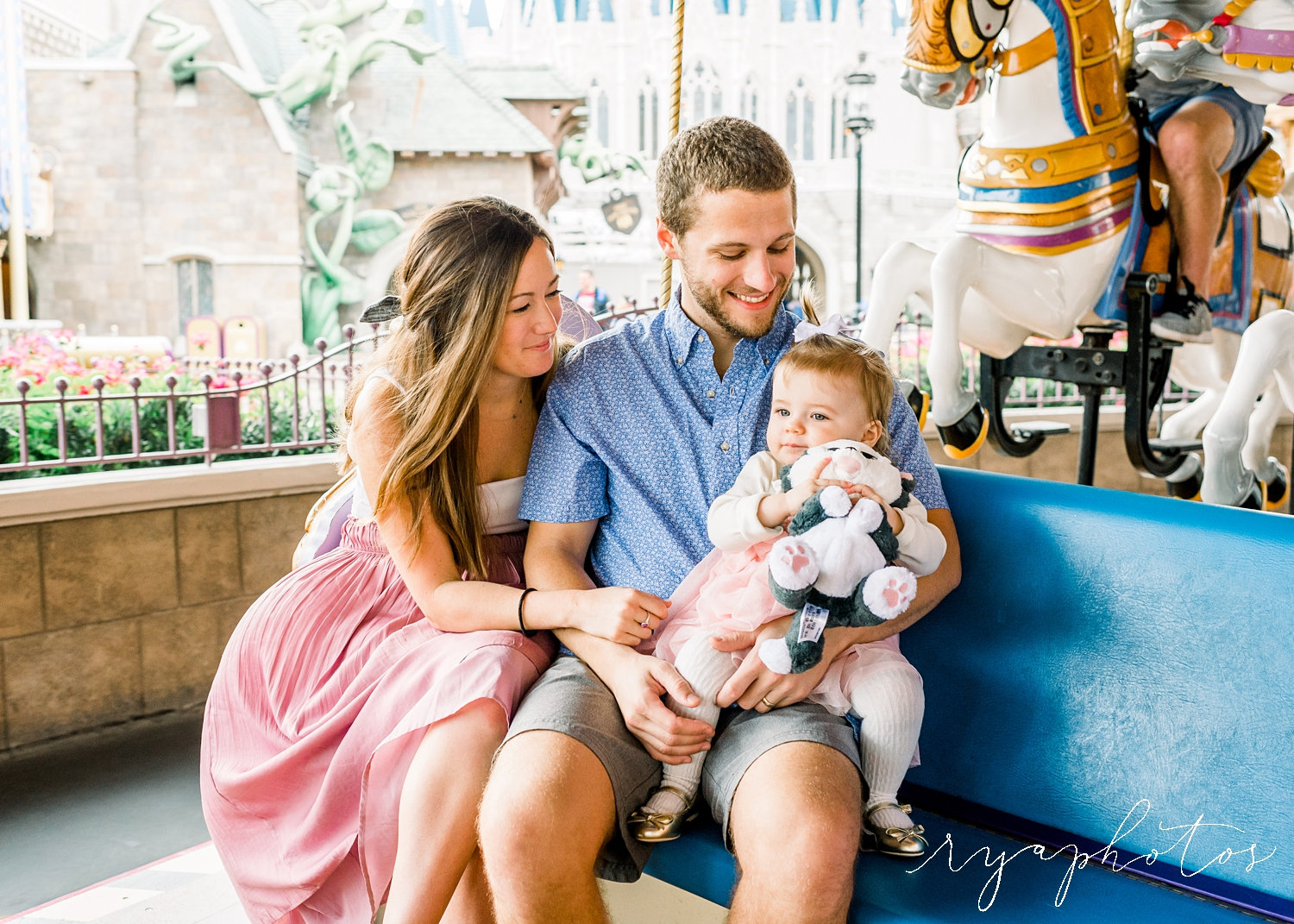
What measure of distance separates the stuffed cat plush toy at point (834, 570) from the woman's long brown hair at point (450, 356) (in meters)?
0.60

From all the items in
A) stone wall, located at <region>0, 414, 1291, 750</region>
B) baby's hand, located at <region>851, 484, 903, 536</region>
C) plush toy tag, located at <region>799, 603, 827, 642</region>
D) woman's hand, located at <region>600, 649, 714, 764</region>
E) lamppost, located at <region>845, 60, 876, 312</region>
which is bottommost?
stone wall, located at <region>0, 414, 1291, 750</region>

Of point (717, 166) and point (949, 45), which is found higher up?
point (949, 45)

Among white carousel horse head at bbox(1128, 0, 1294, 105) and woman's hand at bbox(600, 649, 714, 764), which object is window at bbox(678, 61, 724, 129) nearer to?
white carousel horse head at bbox(1128, 0, 1294, 105)

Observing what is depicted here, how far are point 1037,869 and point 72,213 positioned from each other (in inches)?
648

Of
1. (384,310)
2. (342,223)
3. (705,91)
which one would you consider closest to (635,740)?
(384,310)

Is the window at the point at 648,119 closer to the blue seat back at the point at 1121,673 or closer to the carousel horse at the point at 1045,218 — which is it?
the carousel horse at the point at 1045,218

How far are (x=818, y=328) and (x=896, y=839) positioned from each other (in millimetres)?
876

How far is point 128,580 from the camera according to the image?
3.27m

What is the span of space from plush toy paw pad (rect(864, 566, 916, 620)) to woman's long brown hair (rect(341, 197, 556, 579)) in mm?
702

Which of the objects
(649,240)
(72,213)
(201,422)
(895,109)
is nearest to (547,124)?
(649,240)

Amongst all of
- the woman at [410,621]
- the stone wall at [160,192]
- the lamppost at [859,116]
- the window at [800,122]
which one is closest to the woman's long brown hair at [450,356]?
the woman at [410,621]

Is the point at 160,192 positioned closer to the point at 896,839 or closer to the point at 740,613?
the point at 740,613

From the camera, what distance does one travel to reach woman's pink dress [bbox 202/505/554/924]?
1540mm

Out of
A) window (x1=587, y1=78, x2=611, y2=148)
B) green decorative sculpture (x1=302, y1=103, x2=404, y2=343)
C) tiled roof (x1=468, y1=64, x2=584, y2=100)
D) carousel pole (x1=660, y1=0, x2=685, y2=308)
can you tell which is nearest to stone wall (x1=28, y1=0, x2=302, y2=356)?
green decorative sculpture (x1=302, y1=103, x2=404, y2=343)
